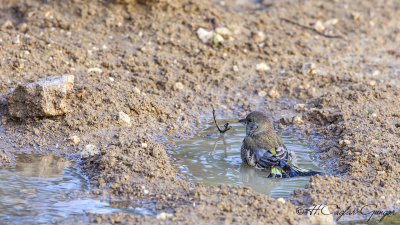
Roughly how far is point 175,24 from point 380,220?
19.1 feet

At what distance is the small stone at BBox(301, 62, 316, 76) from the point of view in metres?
9.58

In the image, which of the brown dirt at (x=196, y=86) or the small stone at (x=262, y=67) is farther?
the small stone at (x=262, y=67)

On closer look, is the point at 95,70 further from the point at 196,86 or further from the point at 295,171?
the point at 295,171

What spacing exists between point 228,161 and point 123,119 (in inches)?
61.8

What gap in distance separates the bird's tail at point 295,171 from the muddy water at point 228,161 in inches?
3.1

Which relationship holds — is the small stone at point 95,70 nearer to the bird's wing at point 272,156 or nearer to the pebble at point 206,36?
the pebble at point 206,36

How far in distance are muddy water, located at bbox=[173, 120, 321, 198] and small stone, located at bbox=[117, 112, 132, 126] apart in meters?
0.76

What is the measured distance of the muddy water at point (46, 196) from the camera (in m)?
5.29

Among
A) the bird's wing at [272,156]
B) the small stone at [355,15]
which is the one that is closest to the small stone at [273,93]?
the bird's wing at [272,156]

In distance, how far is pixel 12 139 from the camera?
285 inches

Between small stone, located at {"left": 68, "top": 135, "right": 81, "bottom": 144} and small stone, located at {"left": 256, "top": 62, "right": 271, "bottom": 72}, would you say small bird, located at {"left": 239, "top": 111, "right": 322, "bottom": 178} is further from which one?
small stone, located at {"left": 256, "top": 62, "right": 271, "bottom": 72}

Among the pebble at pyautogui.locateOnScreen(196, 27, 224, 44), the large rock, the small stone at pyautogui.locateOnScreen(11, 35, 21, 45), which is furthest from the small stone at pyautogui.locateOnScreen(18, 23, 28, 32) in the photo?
the pebble at pyautogui.locateOnScreen(196, 27, 224, 44)

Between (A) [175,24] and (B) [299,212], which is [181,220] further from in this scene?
(A) [175,24]

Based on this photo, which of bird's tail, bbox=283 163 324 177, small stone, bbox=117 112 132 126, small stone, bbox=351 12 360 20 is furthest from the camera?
small stone, bbox=351 12 360 20
